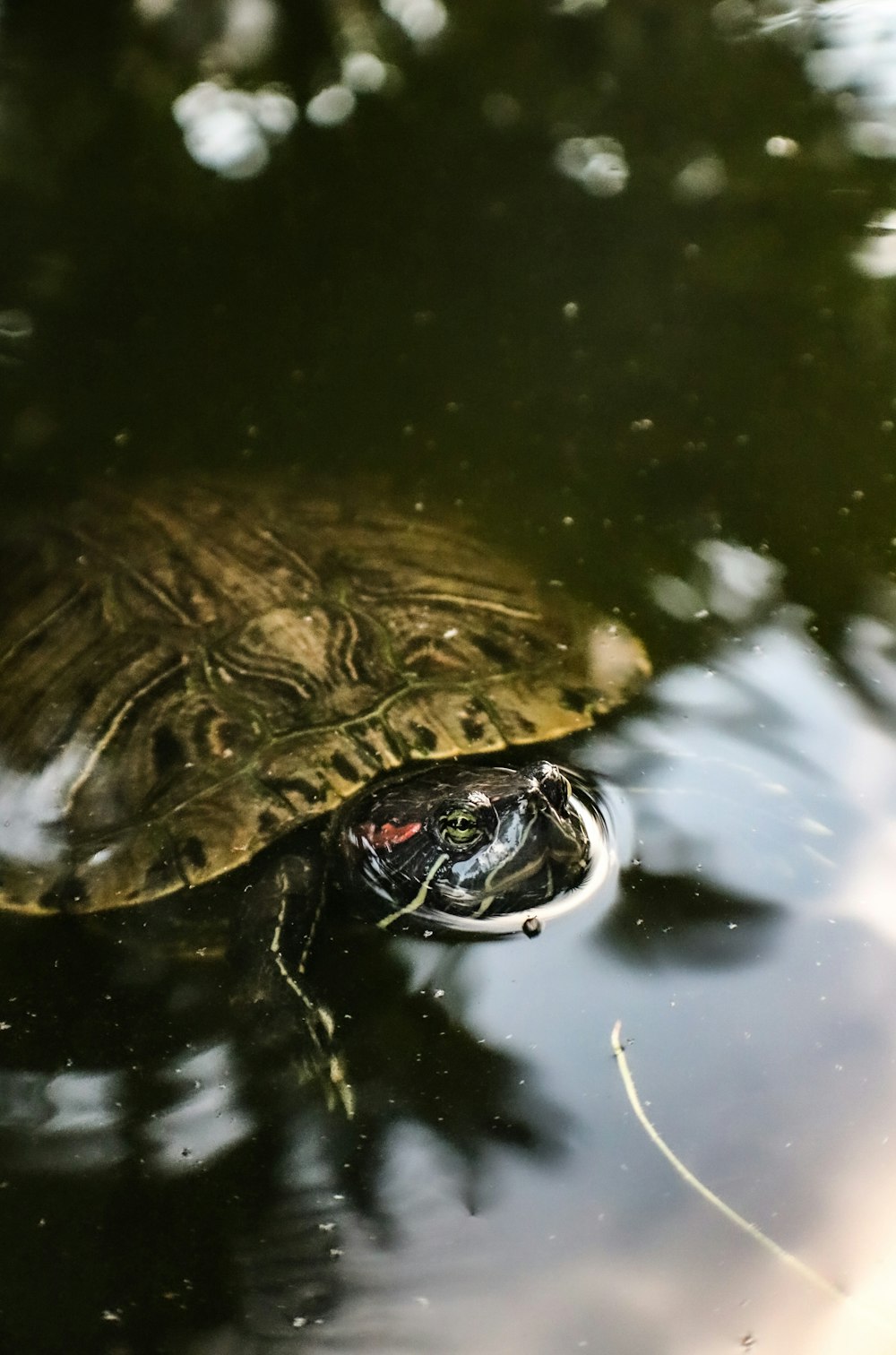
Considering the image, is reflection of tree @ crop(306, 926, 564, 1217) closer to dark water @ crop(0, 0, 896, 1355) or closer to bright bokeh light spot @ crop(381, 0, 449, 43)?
dark water @ crop(0, 0, 896, 1355)

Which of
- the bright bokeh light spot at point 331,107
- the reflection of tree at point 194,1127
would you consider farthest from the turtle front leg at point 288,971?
the bright bokeh light spot at point 331,107

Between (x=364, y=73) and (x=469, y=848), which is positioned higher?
(x=364, y=73)

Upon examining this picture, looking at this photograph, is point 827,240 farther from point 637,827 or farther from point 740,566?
point 637,827

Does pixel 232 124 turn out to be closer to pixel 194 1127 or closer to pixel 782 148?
pixel 782 148

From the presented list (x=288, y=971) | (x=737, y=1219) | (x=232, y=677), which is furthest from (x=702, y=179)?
(x=737, y=1219)

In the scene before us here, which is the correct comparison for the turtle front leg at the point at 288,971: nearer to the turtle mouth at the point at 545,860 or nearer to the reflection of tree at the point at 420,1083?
the reflection of tree at the point at 420,1083

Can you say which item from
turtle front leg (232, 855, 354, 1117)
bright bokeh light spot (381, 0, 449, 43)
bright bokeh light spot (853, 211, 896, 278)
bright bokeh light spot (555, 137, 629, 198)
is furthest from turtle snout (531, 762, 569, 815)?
bright bokeh light spot (381, 0, 449, 43)
